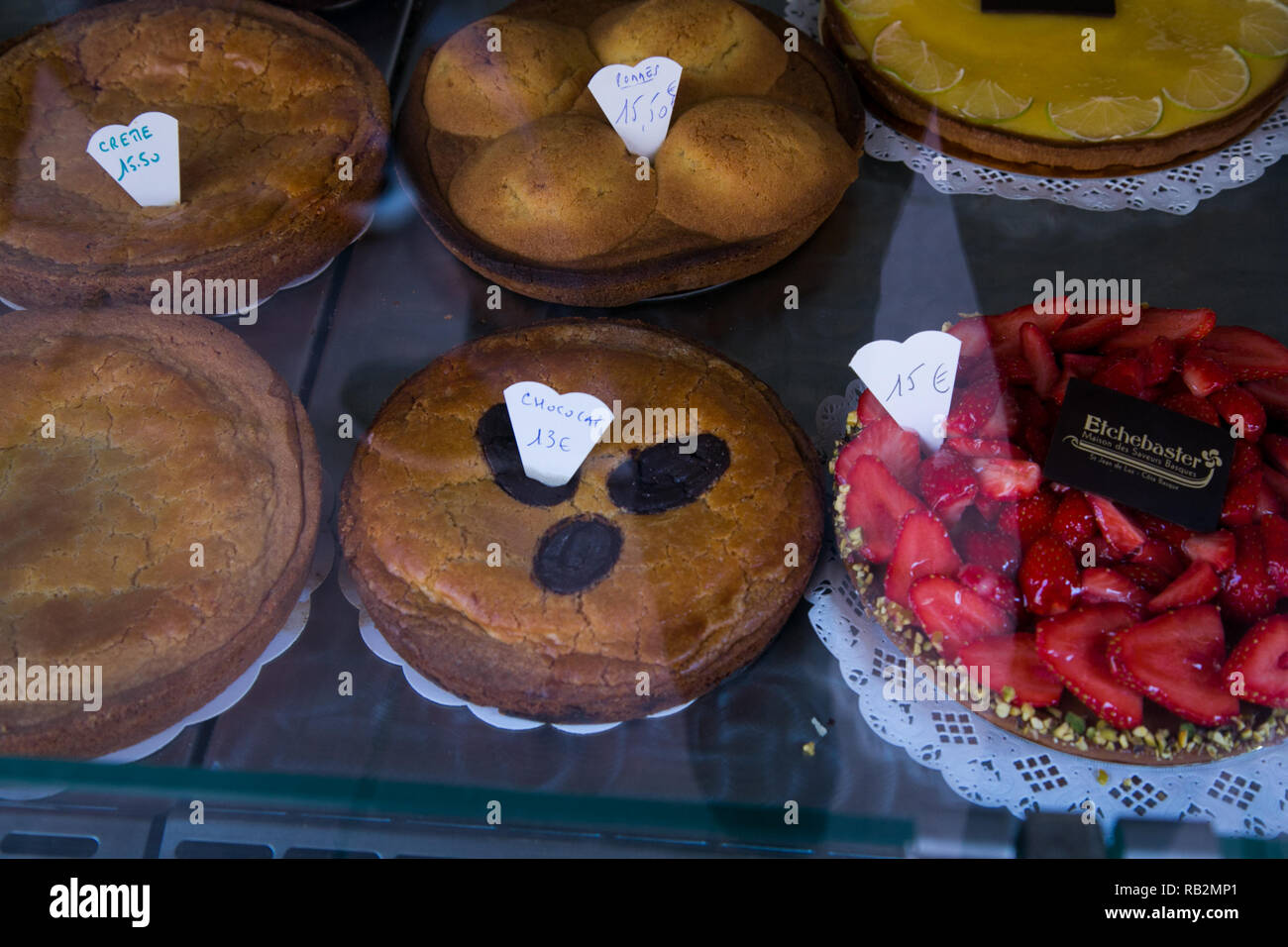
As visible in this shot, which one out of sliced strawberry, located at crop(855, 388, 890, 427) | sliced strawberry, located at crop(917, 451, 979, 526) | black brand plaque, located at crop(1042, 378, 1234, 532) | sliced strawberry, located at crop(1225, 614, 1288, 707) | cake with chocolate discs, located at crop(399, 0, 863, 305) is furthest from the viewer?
cake with chocolate discs, located at crop(399, 0, 863, 305)

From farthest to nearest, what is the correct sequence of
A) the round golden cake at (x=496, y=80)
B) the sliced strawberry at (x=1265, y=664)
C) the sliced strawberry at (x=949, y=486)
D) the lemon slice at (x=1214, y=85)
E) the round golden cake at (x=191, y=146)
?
the lemon slice at (x=1214, y=85) < the round golden cake at (x=496, y=80) < the round golden cake at (x=191, y=146) < the sliced strawberry at (x=949, y=486) < the sliced strawberry at (x=1265, y=664)

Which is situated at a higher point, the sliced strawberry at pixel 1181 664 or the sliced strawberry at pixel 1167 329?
the sliced strawberry at pixel 1167 329

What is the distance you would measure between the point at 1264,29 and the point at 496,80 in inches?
87.3

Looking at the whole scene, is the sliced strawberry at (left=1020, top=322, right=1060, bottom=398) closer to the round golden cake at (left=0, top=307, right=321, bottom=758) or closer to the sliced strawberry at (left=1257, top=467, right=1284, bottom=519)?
the sliced strawberry at (left=1257, top=467, right=1284, bottom=519)

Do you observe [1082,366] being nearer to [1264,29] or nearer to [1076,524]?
[1076,524]

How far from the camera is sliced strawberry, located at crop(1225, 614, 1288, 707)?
1589mm

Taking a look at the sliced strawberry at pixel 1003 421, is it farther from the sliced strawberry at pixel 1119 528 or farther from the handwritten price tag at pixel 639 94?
the handwritten price tag at pixel 639 94

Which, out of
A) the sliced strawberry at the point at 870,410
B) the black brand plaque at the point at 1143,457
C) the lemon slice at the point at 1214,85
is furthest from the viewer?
the lemon slice at the point at 1214,85

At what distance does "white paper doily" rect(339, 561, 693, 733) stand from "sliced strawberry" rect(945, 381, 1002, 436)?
28.4 inches

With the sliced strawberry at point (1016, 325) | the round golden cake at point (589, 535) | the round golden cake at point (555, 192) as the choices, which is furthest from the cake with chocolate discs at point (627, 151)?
the sliced strawberry at point (1016, 325)

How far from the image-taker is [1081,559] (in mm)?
1765

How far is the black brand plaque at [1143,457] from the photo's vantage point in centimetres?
169

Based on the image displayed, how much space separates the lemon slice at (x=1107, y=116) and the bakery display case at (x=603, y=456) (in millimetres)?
38

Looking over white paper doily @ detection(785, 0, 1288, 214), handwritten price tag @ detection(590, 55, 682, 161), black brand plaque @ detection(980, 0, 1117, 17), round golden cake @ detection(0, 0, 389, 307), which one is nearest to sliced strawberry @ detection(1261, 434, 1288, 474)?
white paper doily @ detection(785, 0, 1288, 214)
